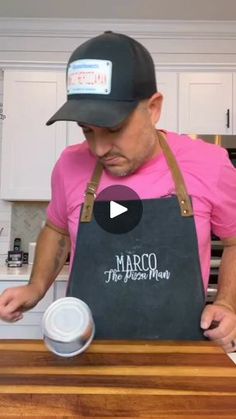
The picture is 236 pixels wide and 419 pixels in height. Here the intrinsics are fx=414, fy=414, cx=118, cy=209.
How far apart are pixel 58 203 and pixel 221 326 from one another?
485 mm

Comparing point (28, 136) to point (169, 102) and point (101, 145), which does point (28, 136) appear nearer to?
point (169, 102)

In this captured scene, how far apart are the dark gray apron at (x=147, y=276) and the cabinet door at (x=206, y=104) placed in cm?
186

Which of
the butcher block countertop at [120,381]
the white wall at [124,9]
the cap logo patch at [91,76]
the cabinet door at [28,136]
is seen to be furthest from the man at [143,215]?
the white wall at [124,9]

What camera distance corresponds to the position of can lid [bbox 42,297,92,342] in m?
0.66

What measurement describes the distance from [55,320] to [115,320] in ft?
0.78

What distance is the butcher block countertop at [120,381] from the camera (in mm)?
509

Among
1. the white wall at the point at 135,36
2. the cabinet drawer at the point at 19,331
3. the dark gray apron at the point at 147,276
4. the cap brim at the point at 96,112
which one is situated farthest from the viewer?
the white wall at the point at 135,36

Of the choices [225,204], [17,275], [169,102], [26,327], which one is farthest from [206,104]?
[225,204]

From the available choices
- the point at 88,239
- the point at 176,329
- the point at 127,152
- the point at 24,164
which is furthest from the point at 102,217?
the point at 24,164

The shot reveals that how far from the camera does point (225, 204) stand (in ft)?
3.09

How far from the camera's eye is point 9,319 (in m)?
0.85

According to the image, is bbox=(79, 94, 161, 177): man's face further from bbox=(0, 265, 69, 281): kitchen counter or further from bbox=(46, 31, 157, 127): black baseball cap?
bbox=(0, 265, 69, 281): kitchen counter

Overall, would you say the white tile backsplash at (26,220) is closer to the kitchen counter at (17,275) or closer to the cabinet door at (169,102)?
the kitchen counter at (17,275)
